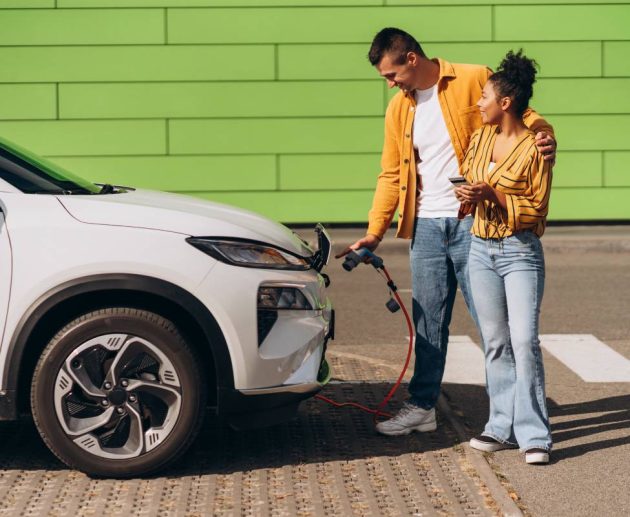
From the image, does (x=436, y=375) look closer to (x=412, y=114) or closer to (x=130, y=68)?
(x=412, y=114)

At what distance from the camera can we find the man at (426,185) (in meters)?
5.93

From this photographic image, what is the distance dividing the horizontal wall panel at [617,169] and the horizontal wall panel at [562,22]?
1401 mm

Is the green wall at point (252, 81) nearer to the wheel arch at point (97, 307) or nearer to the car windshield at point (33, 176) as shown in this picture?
the car windshield at point (33, 176)

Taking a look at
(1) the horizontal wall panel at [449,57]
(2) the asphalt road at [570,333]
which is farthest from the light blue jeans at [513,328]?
(1) the horizontal wall panel at [449,57]

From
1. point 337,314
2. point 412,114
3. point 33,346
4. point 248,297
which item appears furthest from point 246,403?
point 337,314

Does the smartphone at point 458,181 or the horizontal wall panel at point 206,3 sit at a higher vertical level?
the horizontal wall panel at point 206,3

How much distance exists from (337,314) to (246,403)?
4.88 m

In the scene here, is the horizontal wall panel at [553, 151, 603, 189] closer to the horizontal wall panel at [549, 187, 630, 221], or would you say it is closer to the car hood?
the horizontal wall panel at [549, 187, 630, 221]

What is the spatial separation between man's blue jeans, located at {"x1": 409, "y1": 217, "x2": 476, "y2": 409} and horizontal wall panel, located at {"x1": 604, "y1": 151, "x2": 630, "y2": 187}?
1038 centimetres

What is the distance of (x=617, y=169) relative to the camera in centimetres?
1611

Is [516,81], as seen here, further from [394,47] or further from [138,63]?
[138,63]

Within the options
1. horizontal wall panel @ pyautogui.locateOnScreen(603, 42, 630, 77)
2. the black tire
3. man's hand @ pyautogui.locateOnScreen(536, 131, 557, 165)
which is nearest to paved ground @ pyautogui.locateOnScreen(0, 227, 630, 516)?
the black tire

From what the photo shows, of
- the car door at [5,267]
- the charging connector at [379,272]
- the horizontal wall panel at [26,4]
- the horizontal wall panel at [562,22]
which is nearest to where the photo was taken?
the car door at [5,267]

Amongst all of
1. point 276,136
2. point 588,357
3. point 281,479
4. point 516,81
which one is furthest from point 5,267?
point 276,136
